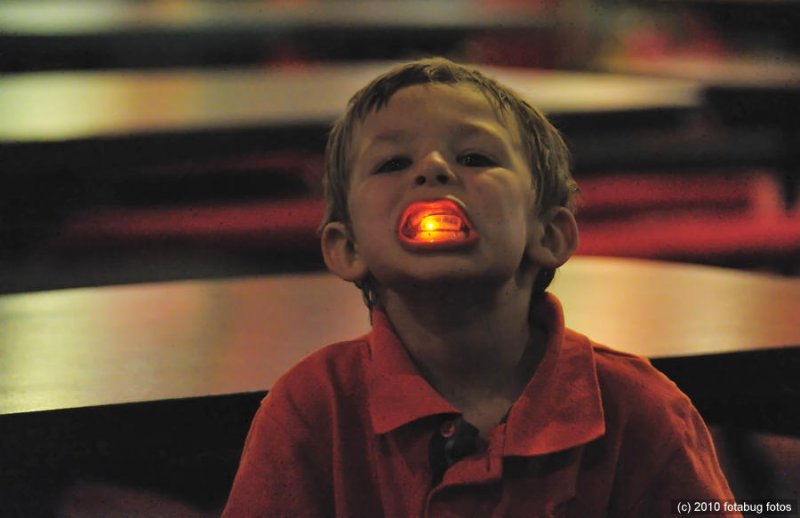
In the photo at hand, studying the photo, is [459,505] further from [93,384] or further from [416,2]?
[416,2]

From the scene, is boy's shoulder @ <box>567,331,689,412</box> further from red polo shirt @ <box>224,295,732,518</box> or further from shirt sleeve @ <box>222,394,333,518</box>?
shirt sleeve @ <box>222,394,333,518</box>

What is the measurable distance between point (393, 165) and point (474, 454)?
0.18 meters

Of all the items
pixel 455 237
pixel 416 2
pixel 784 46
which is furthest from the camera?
pixel 784 46

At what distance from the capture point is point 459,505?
623mm

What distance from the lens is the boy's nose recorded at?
63 centimetres

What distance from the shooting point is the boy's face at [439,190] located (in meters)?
0.62

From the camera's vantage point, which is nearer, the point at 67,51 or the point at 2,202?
the point at 2,202

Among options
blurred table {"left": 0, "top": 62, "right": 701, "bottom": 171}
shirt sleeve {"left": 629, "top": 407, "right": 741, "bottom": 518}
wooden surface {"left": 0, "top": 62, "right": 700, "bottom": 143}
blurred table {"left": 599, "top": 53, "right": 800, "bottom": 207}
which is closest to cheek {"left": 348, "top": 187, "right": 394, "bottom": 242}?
shirt sleeve {"left": 629, "top": 407, "right": 741, "bottom": 518}

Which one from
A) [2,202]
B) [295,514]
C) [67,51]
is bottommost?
[295,514]

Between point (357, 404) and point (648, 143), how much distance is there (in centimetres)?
199

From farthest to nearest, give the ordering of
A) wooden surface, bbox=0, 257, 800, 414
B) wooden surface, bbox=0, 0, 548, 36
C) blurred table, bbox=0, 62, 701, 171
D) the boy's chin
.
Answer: wooden surface, bbox=0, 0, 548, 36 → blurred table, bbox=0, 62, 701, 171 → wooden surface, bbox=0, 257, 800, 414 → the boy's chin

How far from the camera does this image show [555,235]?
71cm

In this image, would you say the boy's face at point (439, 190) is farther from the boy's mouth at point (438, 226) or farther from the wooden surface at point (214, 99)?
the wooden surface at point (214, 99)

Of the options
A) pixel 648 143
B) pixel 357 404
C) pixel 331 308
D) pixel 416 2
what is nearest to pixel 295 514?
pixel 357 404
